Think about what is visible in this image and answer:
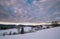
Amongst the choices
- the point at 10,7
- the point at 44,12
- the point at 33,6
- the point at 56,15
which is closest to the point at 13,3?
the point at 10,7

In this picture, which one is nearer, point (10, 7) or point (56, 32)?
point (56, 32)

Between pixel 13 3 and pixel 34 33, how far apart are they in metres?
0.57

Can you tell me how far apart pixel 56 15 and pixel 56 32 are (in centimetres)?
25

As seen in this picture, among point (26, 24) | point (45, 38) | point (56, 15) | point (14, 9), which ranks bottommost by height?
point (45, 38)

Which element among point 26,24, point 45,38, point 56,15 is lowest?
point 45,38

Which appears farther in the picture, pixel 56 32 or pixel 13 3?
pixel 13 3

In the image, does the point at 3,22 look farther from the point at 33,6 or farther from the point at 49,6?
the point at 49,6

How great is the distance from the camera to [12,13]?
180 centimetres

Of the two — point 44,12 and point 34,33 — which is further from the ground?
point 44,12

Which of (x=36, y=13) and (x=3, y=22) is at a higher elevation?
(x=36, y=13)

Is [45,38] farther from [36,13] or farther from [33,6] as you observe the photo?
[33,6]

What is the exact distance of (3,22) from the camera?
1.80m

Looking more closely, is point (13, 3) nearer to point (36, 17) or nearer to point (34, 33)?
point (36, 17)

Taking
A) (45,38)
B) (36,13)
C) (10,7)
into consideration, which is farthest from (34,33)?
(10,7)
